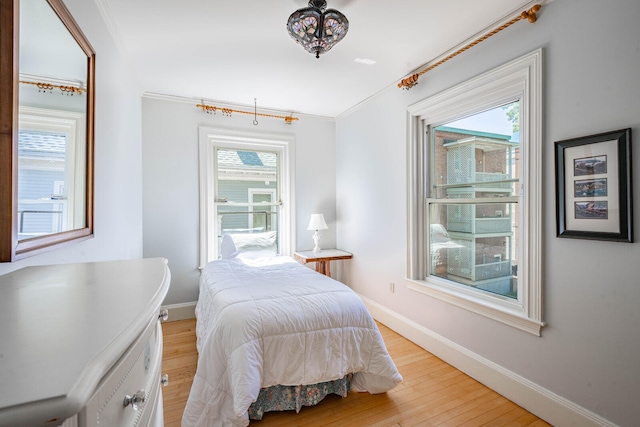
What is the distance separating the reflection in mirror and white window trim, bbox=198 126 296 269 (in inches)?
84.6

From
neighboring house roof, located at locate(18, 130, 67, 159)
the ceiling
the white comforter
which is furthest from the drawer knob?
the ceiling

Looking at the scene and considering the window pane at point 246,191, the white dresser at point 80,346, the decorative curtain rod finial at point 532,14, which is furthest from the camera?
the window pane at point 246,191

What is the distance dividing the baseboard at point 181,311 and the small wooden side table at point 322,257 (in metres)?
1.38

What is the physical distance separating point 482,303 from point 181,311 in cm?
310

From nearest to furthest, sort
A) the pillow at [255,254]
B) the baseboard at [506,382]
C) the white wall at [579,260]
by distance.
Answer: the white wall at [579,260], the baseboard at [506,382], the pillow at [255,254]

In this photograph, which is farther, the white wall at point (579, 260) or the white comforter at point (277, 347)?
the white comforter at point (277, 347)

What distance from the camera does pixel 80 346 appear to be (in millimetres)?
421

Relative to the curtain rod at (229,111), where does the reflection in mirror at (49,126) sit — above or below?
below

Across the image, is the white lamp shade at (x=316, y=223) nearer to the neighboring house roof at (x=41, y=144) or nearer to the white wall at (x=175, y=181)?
the white wall at (x=175, y=181)

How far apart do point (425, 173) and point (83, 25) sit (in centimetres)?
266

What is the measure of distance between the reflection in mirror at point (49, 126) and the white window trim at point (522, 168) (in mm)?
2434

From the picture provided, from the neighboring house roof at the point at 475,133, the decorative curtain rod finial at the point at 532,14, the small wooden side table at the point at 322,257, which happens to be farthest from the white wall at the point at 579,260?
the small wooden side table at the point at 322,257

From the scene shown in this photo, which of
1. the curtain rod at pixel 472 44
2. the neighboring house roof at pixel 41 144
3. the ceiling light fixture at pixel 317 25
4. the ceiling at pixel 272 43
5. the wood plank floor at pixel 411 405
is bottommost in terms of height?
the wood plank floor at pixel 411 405

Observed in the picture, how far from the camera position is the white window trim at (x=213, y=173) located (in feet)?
11.6
